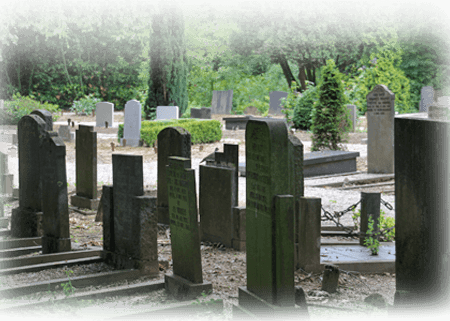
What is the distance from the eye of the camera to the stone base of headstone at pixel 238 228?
241 inches

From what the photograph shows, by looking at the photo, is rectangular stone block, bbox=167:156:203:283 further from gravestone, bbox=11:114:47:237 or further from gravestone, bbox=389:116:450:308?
gravestone, bbox=11:114:47:237

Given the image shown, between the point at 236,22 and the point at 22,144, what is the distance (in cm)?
2465

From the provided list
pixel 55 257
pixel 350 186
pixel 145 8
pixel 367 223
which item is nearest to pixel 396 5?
pixel 145 8

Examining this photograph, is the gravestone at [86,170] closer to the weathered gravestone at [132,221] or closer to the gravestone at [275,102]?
the weathered gravestone at [132,221]

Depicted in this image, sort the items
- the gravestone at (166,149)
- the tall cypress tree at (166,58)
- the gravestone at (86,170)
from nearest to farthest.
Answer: the gravestone at (166,149)
the gravestone at (86,170)
the tall cypress tree at (166,58)

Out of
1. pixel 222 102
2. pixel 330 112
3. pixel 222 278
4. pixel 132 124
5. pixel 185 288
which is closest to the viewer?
pixel 185 288

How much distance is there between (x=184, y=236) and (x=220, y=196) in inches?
67.2

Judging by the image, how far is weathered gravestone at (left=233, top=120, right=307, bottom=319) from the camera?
12.4 feet

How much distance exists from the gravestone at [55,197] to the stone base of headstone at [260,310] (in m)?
2.41

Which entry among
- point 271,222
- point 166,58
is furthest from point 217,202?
point 166,58

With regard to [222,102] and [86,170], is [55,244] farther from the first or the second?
[222,102]

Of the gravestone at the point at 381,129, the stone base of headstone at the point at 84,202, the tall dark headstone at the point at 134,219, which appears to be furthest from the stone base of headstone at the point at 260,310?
the gravestone at the point at 381,129

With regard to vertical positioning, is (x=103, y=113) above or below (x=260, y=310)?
above

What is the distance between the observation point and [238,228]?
6152 mm
